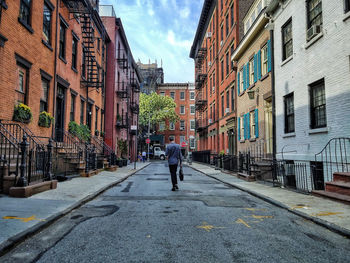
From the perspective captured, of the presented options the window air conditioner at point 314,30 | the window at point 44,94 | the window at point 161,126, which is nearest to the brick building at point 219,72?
the window air conditioner at point 314,30

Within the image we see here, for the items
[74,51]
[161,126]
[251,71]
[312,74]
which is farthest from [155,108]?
[312,74]

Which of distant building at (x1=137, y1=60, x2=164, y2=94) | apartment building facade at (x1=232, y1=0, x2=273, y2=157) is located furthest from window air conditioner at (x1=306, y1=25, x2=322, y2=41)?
distant building at (x1=137, y1=60, x2=164, y2=94)

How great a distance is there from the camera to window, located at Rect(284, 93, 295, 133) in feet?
40.6

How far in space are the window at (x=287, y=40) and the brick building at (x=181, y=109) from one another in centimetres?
4778

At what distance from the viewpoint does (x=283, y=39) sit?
13.4 meters

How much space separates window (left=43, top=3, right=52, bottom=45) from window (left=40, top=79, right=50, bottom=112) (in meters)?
1.81

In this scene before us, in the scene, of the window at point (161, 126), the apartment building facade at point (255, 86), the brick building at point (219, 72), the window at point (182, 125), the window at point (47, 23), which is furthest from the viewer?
the window at point (182, 125)

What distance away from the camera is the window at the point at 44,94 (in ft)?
41.5

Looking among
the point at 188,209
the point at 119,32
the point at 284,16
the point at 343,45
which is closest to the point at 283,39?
the point at 284,16

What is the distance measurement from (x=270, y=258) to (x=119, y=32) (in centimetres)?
2714

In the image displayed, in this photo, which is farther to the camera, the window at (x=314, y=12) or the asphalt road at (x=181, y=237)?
the window at (x=314, y=12)

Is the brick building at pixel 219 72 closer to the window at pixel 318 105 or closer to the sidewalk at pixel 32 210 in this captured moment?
the window at pixel 318 105

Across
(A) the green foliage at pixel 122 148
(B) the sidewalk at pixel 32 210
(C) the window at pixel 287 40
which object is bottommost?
(B) the sidewalk at pixel 32 210

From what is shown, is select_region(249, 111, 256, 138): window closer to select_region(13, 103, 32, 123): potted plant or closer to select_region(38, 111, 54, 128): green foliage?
select_region(38, 111, 54, 128): green foliage
